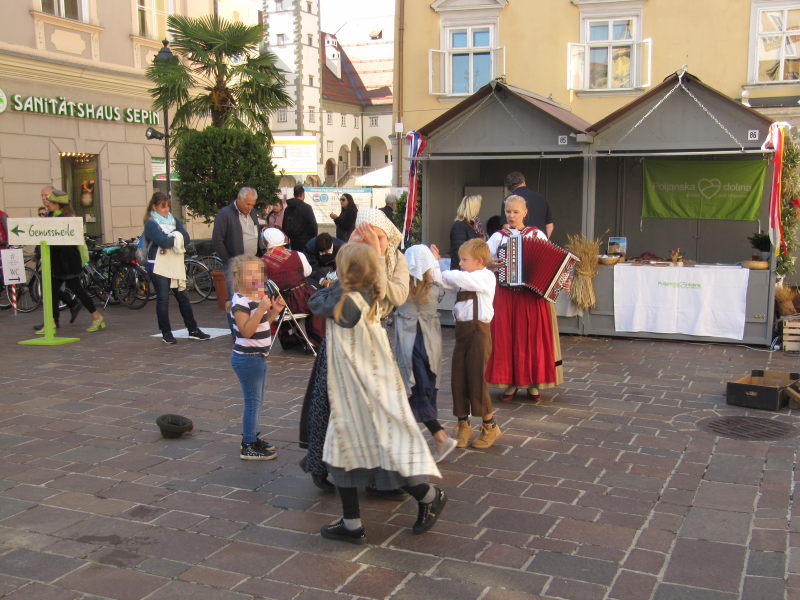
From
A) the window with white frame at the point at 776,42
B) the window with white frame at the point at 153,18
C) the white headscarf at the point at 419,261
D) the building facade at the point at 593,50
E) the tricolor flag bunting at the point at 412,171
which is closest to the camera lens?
the white headscarf at the point at 419,261

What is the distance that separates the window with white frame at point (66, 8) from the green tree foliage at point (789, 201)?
13.7 m

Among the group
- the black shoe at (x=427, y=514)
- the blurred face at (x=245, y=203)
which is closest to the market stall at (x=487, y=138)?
the blurred face at (x=245, y=203)

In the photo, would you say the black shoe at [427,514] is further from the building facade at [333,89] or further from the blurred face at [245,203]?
the building facade at [333,89]

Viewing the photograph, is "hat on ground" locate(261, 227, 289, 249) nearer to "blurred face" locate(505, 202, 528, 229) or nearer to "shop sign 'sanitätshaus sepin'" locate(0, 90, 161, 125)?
"blurred face" locate(505, 202, 528, 229)

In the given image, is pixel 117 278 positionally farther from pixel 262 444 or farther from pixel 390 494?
pixel 390 494

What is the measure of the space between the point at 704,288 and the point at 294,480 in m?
6.06

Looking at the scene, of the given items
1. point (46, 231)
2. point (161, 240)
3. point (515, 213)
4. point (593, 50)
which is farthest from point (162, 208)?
point (593, 50)

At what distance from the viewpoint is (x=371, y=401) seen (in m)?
3.70

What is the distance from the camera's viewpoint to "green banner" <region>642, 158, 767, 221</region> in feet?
33.6

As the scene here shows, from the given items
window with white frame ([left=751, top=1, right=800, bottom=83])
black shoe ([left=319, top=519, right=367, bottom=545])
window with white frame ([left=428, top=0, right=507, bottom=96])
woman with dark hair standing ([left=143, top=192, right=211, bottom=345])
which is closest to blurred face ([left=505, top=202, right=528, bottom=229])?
black shoe ([left=319, top=519, right=367, bottom=545])

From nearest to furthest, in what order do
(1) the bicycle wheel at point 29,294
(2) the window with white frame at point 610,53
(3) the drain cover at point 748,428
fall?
(3) the drain cover at point 748,428 → (1) the bicycle wheel at point 29,294 → (2) the window with white frame at point 610,53

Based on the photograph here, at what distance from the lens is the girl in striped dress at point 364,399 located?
12.1 feet

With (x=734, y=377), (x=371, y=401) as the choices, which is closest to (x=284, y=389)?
(x=371, y=401)

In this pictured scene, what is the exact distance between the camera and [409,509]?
430 centimetres
